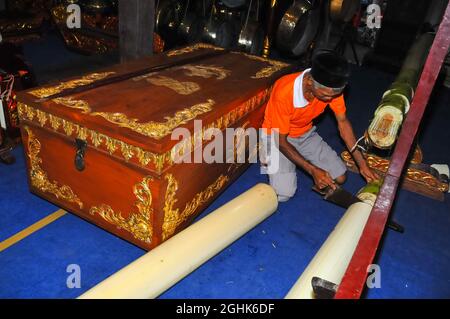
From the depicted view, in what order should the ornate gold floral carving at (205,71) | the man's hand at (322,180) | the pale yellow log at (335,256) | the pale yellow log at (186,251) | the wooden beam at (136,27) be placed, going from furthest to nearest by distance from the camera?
1. the wooden beam at (136,27)
2. the ornate gold floral carving at (205,71)
3. the man's hand at (322,180)
4. the pale yellow log at (335,256)
5. the pale yellow log at (186,251)

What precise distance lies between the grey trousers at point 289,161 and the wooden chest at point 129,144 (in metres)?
0.41

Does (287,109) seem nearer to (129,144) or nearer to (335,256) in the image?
(335,256)

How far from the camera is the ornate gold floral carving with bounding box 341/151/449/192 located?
3.63 meters

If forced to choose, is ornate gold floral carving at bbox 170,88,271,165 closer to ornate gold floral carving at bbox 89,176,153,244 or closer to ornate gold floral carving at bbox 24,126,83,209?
ornate gold floral carving at bbox 89,176,153,244

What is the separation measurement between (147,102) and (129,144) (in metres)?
0.50

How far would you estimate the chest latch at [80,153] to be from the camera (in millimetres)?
2295

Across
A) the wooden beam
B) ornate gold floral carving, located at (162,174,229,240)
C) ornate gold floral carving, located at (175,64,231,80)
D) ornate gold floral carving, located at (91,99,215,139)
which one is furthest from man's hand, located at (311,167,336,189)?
the wooden beam

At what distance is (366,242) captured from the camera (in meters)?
1.50

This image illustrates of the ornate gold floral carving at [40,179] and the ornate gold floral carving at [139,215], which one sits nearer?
→ the ornate gold floral carving at [139,215]

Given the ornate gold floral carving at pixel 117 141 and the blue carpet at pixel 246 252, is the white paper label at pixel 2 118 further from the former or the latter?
the ornate gold floral carving at pixel 117 141

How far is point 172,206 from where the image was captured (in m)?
2.36

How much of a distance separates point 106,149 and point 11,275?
0.92m

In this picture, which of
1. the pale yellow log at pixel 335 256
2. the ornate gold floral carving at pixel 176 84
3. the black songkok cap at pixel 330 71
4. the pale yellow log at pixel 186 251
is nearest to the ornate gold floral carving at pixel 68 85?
the ornate gold floral carving at pixel 176 84
